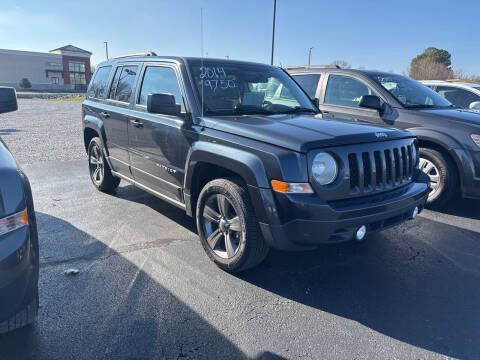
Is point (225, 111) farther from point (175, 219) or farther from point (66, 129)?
point (66, 129)

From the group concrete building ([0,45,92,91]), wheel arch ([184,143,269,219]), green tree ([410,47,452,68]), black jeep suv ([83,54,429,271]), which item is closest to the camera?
black jeep suv ([83,54,429,271])

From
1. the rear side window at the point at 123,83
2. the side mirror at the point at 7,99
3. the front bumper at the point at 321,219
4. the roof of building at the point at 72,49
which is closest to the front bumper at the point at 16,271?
the side mirror at the point at 7,99

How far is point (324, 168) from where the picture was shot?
275 centimetres

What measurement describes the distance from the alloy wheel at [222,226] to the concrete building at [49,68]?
65816mm

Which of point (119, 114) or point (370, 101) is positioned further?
point (370, 101)

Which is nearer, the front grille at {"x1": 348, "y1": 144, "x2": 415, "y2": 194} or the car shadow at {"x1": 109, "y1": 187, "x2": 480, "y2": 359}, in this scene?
the car shadow at {"x1": 109, "y1": 187, "x2": 480, "y2": 359}

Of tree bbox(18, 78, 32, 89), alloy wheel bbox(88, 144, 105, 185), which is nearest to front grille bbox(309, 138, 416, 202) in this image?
alloy wheel bbox(88, 144, 105, 185)

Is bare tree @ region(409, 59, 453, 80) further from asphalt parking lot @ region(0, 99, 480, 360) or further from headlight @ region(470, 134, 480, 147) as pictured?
asphalt parking lot @ region(0, 99, 480, 360)

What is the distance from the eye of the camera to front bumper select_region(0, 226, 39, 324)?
1.88 metres

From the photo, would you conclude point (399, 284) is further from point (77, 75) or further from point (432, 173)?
point (77, 75)

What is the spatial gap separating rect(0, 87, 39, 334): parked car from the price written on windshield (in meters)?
2.10

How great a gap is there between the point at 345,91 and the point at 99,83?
152 inches

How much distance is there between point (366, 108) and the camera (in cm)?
550

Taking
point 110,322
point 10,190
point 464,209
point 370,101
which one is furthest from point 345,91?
point 10,190
